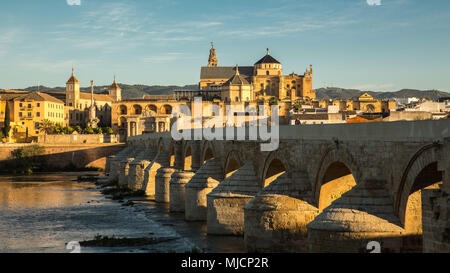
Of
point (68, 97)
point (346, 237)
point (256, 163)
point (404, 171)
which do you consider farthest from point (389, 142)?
point (68, 97)

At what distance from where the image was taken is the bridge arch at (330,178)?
17.0 metres

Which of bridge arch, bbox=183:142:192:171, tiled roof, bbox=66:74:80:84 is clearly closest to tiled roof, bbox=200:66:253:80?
tiled roof, bbox=66:74:80:84

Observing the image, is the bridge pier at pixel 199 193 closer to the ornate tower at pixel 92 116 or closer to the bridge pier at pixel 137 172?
the bridge pier at pixel 137 172

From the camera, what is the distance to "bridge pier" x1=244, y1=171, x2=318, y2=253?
17812mm

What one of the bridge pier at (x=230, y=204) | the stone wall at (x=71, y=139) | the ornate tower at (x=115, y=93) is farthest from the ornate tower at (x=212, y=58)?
the bridge pier at (x=230, y=204)

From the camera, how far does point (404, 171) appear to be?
1316 cm

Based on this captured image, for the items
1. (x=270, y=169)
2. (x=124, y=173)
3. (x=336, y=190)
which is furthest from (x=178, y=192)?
(x=124, y=173)

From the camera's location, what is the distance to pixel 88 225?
1130 inches

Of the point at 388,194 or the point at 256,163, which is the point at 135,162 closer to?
the point at 256,163

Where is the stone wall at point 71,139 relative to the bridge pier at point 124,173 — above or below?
above

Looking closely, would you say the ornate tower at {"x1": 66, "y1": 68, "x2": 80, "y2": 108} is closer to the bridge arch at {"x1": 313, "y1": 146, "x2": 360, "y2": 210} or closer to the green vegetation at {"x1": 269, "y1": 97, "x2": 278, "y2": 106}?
the green vegetation at {"x1": 269, "y1": 97, "x2": 278, "y2": 106}

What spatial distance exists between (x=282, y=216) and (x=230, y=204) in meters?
5.13

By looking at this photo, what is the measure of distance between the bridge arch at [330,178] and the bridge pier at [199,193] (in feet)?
33.2

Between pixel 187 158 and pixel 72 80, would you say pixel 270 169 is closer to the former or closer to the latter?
pixel 187 158
